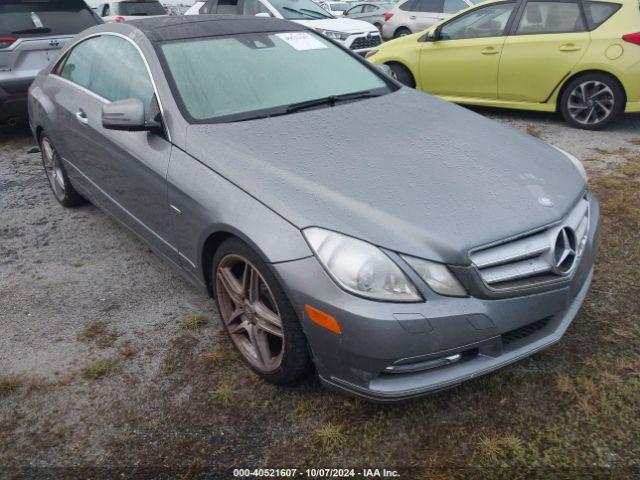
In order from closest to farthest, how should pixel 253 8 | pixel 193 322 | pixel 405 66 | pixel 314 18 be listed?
pixel 193 322, pixel 405 66, pixel 253 8, pixel 314 18

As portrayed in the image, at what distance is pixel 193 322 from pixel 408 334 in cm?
149

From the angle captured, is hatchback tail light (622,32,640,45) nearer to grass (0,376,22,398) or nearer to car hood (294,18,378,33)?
car hood (294,18,378,33)

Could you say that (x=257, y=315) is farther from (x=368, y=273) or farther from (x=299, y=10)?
(x=299, y=10)

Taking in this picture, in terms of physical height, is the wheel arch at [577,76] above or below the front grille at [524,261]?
above

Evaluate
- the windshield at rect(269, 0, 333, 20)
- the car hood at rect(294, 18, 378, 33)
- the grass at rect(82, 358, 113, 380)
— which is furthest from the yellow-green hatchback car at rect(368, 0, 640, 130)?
the grass at rect(82, 358, 113, 380)

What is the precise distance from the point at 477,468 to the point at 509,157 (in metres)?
1.41

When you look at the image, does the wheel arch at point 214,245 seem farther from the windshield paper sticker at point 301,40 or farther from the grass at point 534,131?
the grass at point 534,131

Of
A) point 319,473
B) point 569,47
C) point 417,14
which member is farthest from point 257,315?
point 417,14

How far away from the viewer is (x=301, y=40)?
3.60 metres

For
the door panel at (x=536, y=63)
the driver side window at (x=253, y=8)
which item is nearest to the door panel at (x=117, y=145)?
the door panel at (x=536, y=63)

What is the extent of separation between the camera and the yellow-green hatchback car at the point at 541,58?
5766mm

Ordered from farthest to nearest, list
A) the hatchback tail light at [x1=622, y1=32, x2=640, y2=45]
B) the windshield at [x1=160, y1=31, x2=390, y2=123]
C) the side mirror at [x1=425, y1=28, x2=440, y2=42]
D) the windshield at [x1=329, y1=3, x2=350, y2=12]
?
the windshield at [x1=329, y1=3, x2=350, y2=12], the side mirror at [x1=425, y1=28, x2=440, y2=42], the hatchback tail light at [x1=622, y1=32, x2=640, y2=45], the windshield at [x1=160, y1=31, x2=390, y2=123]

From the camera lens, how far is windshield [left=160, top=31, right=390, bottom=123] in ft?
9.60

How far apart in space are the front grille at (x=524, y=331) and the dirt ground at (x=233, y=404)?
1.10 ft
